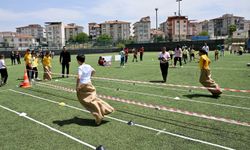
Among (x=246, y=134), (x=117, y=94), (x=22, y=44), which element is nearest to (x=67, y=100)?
(x=117, y=94)

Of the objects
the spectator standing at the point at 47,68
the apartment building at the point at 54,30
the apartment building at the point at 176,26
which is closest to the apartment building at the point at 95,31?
the apartment building at the point at 54,30

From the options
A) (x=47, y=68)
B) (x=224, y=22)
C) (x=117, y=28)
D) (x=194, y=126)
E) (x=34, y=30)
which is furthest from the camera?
(x=34, y=30)

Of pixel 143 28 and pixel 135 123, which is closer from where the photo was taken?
pixel 135 123

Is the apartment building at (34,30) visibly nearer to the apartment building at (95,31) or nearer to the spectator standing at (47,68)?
the apartment building at (95,31)

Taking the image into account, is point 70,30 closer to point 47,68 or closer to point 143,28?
point 143,28

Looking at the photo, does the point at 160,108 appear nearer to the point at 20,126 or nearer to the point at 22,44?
the point at 20,126

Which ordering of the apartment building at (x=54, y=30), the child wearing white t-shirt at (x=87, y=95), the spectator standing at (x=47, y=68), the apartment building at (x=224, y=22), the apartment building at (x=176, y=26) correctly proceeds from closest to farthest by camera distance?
the child wearing white t-shirt at (x=87, y=95), the spectator standing at (x=47, y=68), the apartment building at (x=176, y=26), the apartment building at (x=54, y=30), the apartment building at (x=224, y=22)

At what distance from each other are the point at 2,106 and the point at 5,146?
4132 mm

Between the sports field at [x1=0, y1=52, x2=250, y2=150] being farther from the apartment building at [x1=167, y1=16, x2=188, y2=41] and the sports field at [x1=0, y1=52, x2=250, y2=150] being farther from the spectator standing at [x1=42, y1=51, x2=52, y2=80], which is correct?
the apartment building at [x1=167, y1=16, x2=188, y2=41]

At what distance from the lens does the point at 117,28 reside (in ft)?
493

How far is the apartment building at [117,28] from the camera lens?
14962 centimetres

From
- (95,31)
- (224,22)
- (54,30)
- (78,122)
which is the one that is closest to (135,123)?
(78,122)

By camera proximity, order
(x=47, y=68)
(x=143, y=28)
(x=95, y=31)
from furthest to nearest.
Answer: (x=95, y=31)
(x=143, y=28)
(x=47, y=68)

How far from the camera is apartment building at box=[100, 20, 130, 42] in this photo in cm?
14962
